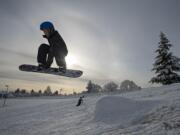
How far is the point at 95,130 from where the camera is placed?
13.1m

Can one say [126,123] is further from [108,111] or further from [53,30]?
[53,30]

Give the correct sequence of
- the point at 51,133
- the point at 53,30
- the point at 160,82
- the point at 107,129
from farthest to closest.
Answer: the point at 160,82, the point at 51,133, the point at 107,129, the point at 53,30

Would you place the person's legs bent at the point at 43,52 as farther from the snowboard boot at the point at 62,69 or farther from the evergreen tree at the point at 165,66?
the evergreen tree at the point at 165,66

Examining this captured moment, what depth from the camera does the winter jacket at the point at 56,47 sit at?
6344 mm

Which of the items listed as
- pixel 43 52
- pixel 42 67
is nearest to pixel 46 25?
pixel 43 52

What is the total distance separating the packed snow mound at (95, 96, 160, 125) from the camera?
1400cm

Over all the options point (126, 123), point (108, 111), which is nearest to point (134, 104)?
point (108, 111)

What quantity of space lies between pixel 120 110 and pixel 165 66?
70.6ft

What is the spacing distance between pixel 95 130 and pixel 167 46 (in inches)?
1076

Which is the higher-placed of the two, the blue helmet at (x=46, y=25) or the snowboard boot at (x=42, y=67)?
the blue helmet at (x=46, y=25)

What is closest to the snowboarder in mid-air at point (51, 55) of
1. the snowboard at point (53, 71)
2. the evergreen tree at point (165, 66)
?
the snowboard at point (53, 71)

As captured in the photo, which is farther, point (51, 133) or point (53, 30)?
point (51, 133)

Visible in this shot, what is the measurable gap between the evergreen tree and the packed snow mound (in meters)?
18.6

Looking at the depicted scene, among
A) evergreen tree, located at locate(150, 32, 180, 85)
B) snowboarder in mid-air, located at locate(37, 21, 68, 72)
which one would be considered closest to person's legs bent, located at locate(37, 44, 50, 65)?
snowboarder in mid-air, located at locate(37, 21, 68, 72)
